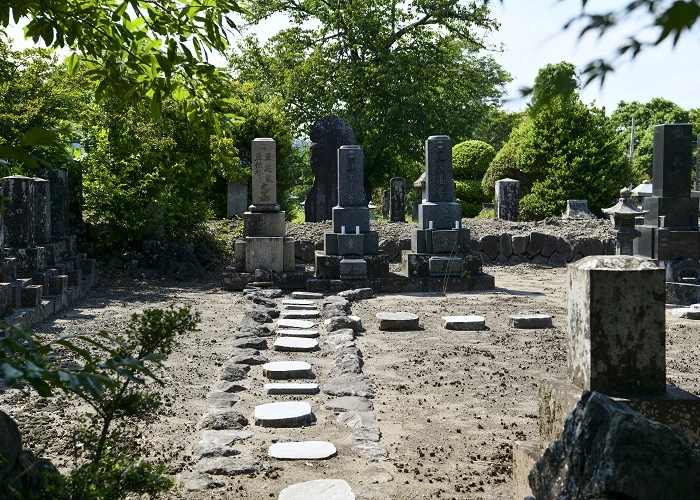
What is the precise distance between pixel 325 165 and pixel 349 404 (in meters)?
15.3

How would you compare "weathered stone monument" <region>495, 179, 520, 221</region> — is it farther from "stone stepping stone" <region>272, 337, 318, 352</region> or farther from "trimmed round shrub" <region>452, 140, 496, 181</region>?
"stone stepping stone" <region>272, 337, 318, 352</region>

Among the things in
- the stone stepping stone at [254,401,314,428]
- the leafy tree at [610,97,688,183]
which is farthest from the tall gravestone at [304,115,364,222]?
the leafy tree at [610,97,688,183]

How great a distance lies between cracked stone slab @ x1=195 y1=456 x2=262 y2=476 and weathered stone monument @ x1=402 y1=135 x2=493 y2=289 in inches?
387

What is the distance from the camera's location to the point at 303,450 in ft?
16.6

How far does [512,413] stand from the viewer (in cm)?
605

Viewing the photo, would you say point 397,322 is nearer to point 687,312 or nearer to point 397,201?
point 687,312

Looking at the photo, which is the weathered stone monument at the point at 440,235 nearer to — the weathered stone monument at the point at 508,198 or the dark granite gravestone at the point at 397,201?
the weathered stone monument at the point at 508,198

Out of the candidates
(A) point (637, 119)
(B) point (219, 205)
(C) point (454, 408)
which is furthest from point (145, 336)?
(A) point (637, 119)

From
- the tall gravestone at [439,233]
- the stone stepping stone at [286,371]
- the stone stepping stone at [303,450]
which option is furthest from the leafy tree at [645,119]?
the stone stepping stone at [303,450]

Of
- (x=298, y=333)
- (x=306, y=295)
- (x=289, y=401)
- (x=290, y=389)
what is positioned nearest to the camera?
(x=289, y=401)

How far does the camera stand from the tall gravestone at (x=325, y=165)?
69.1ft

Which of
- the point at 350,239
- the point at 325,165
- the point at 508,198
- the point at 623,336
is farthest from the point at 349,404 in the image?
the point at 508,198

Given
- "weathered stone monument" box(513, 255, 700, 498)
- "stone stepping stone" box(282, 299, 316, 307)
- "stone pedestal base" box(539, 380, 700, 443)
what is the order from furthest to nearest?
1. "stone stepping stone" box(282, 299, 316, 307)
2. "weathered stone monument" box(513, 255, 700, 498)
3. "stone pedestal base" box(539, 380, 700, 443)

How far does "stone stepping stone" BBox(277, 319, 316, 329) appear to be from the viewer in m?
10.2
